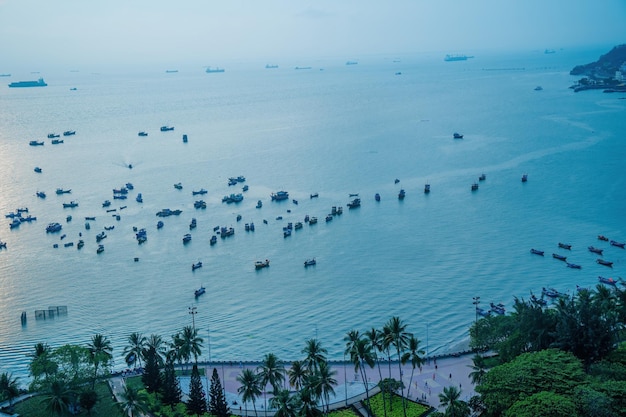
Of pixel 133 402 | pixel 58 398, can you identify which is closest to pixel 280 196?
pixel 58 398

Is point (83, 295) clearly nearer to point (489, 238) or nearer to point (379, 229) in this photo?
point (379, 229)

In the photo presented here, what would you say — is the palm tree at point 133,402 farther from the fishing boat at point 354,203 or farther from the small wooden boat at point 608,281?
the fishing boat at point 354,203

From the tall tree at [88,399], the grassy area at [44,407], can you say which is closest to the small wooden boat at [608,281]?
the grassy area at [44,407]

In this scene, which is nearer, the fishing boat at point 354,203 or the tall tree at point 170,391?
the tall tree at point 170,391

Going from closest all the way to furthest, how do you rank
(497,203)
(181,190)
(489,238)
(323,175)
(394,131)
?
(489,238), (497,203), (181,190), (323,175), (394,131)

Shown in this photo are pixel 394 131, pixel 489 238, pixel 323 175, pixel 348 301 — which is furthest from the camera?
pixel 394 131

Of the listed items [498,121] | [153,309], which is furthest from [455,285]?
[498,121]
